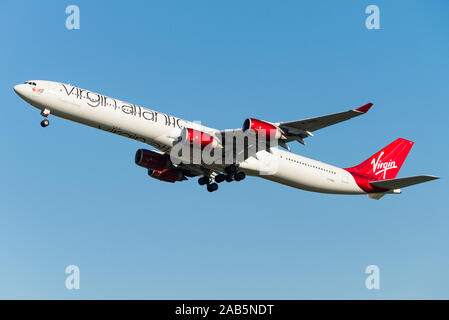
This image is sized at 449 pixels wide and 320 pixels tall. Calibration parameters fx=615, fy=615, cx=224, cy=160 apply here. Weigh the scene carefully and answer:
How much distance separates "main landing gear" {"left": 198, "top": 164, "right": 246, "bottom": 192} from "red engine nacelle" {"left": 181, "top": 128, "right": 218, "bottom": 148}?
3.15 metres

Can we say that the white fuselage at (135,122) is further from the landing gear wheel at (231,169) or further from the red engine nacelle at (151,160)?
the red engine nacelle at (151,160)

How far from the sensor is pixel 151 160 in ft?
140

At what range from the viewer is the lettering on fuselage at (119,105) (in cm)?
3634

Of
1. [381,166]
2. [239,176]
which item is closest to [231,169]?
[239,176]

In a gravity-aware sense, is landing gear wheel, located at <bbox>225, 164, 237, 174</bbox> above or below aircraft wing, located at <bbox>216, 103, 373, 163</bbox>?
below

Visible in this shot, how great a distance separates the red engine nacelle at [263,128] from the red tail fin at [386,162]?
39.1 ft

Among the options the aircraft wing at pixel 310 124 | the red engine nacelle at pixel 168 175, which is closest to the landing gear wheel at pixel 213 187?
the red engine nacelle at pixel 168 175

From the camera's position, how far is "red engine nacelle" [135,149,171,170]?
4250 cm

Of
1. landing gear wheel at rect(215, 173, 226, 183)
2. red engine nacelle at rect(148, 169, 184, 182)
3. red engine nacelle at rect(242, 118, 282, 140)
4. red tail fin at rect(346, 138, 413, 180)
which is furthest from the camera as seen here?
red tail fin at rect(346, 138, 413, 180)

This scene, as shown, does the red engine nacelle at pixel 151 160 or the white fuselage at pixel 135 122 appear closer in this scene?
the white fuselage at pixel 135 122

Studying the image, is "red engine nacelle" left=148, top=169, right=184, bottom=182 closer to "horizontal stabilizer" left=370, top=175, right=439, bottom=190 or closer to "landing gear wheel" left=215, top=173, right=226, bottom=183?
"landing gear wheel" left=215, top=173, right=226, bottom=183

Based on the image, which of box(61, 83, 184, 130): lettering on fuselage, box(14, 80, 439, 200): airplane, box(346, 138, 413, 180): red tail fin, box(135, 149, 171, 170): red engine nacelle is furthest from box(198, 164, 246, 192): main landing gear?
box(346, 138, 413, 180): red tail fin
